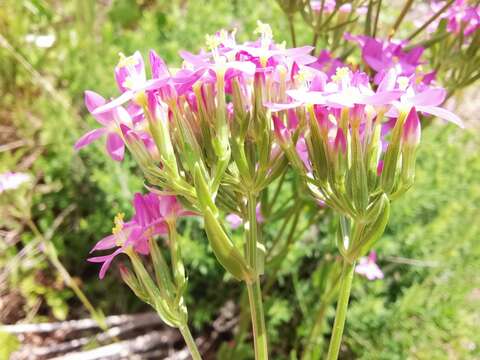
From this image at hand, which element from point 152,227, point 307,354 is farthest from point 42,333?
point 152,227

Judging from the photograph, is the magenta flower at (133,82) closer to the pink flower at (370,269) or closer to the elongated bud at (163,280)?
the elongated bud at (163,280)

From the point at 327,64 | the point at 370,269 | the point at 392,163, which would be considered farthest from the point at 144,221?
the point at 370,269

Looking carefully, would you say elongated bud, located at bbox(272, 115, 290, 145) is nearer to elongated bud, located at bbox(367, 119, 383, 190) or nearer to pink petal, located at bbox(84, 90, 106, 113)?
→ elongated bud, located at bbox(367, 119, 383, 190)

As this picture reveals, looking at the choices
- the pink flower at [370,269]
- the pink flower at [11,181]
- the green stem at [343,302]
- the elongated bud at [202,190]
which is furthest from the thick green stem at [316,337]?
the pink flower at [11,181]

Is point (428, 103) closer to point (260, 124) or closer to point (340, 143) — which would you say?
point (340, 143)

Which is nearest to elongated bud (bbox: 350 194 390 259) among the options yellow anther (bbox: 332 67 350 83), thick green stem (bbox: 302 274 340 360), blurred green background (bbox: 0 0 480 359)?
yellow anther (bbox: 332 67 350 83)
